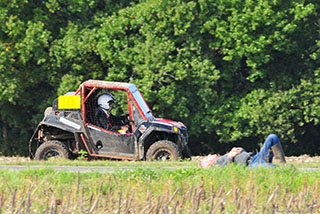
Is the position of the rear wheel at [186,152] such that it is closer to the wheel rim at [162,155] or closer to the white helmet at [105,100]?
the wheel rim at [162,155]

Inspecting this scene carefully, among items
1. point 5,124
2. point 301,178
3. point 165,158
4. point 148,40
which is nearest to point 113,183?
point 301,178

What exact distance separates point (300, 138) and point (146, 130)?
561 inches

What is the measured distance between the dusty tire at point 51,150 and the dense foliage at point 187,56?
353 inches

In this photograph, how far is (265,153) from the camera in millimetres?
11500

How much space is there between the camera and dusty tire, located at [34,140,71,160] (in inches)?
648

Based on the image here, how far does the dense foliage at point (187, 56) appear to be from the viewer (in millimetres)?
25625

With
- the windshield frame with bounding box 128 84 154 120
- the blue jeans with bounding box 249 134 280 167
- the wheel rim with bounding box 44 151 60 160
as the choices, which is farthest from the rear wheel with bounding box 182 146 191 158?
the blue jeans with bounding box 249 134 280 167

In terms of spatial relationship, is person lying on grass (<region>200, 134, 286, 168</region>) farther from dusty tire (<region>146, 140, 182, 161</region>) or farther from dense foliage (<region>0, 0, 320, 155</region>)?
dense foliage (<region>0, 0, 320, 155</region>)

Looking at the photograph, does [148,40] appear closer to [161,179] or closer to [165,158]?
[165,158]

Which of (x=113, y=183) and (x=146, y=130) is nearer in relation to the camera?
(x=113, y=183)

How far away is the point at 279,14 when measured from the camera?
83.5ft

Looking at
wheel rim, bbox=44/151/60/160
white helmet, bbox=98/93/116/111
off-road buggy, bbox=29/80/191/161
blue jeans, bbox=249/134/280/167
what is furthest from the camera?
white helmet, bbox=98/93/116/111

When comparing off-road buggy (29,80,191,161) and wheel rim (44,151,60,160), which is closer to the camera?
off-road buggy (29,80,191,161)

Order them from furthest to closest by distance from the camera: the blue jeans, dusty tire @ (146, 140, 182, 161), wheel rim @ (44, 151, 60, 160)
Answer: wheel rim @ (44, 151, 60, 160) → dusty tire @ (146, 140, 182, 161) → the blue jeans
